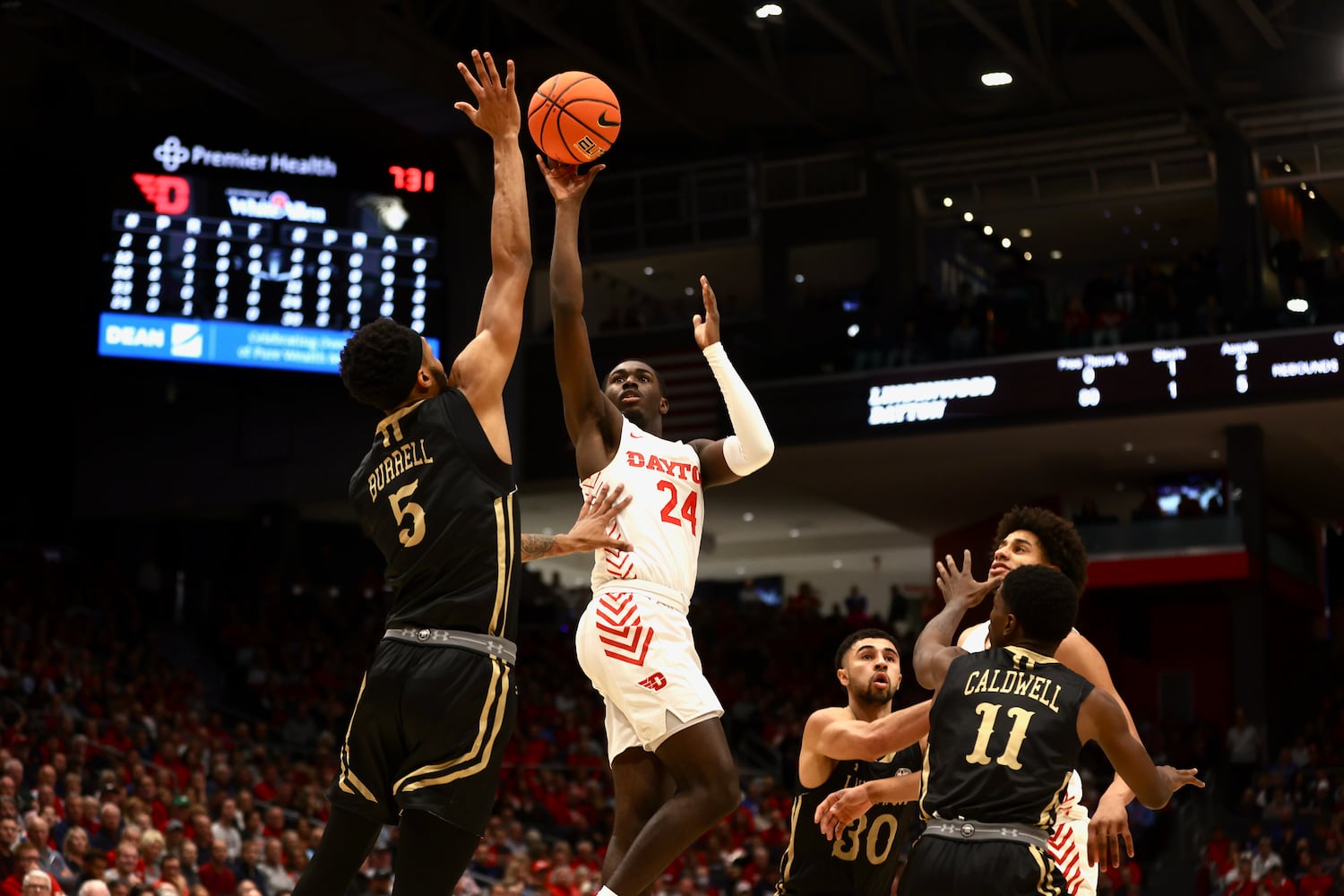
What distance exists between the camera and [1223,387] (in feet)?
73.8

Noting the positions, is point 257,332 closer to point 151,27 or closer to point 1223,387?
point 151,27

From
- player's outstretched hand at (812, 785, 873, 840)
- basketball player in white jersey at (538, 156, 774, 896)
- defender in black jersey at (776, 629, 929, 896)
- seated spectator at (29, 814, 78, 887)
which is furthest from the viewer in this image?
seated spectator at (29, 814, 78, 887)

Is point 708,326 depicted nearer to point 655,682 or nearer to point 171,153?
point 655,682

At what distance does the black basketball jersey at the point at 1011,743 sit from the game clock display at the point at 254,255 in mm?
17241

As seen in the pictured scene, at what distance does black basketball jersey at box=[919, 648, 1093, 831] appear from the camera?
4.97 meters

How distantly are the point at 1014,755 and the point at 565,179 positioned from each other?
272cm

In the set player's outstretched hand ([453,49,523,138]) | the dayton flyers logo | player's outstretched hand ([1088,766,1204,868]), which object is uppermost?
the dayton flyers logo

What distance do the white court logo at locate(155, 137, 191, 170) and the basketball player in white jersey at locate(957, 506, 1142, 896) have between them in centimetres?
1728

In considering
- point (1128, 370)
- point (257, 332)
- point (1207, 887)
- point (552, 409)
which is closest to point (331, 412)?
point (552, 409)

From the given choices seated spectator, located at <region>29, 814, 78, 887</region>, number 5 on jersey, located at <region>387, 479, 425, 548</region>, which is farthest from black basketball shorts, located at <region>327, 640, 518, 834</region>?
seated spectator, located at <region>29, 814, 78, 887</region>

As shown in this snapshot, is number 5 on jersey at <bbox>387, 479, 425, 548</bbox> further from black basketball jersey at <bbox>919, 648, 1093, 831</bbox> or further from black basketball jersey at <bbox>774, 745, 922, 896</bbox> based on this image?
black basketball jersey at <bbox>774, 745, 922, 896</bbox>

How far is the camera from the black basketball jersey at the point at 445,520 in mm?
4887

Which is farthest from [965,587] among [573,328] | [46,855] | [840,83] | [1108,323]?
[840,83]

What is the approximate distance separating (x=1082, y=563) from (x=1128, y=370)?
58.4ft
